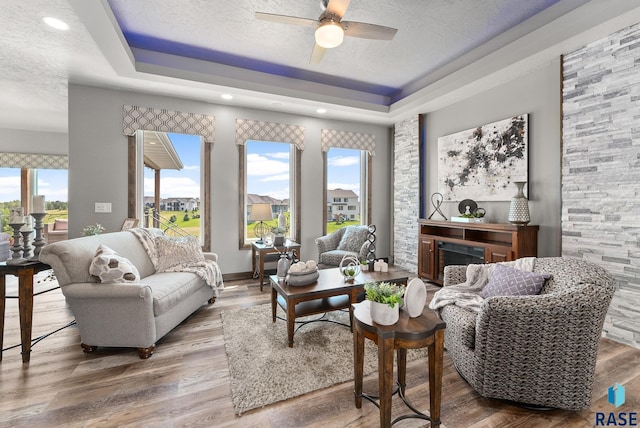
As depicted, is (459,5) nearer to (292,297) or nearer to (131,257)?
(292,297)

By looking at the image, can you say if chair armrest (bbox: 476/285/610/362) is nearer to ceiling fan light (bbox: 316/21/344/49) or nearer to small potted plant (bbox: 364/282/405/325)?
small potted plant (bbox: 364/282/405/325)

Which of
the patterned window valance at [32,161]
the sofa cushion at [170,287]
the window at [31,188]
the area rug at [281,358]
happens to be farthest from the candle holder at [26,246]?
the window at [31,188]

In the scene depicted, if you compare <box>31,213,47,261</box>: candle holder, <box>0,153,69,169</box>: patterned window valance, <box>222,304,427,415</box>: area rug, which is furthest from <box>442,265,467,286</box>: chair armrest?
<box>0,153,69,169</box>: patterned window valance

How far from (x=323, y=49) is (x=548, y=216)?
3.01 m

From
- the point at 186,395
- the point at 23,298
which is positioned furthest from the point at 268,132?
the point at 186,395

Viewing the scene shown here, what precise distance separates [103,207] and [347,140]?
12.8 feet

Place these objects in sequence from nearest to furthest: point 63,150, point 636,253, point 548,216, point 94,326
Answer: point 94,326 → point 636,253 → point 548,216 → point 63,150

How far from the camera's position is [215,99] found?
4.20 m

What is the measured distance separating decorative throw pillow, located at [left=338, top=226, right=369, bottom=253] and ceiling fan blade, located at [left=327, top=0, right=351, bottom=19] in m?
3.07

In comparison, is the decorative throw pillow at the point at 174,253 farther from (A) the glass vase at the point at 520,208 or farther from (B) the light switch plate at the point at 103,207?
(A) the glass vase at the point at 520,208

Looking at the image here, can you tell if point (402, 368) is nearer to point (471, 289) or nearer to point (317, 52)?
point (471, 289)

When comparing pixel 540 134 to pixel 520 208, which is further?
pixel 540 134

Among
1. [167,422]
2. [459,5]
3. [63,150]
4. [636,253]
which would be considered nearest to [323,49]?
[459,5]

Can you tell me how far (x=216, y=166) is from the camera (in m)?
4.39
